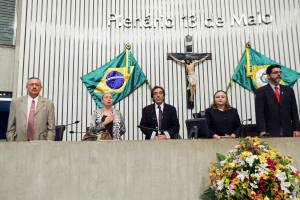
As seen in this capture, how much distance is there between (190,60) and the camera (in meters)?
5.93

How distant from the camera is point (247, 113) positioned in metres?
5.87

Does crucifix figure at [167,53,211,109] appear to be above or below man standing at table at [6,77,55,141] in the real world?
above

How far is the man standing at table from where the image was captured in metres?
3.20

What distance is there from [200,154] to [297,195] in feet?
2.13

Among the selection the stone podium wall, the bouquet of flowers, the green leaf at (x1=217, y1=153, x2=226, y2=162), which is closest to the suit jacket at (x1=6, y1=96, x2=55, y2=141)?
the stone podium wall

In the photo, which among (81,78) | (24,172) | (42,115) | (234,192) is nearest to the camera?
(234,192)

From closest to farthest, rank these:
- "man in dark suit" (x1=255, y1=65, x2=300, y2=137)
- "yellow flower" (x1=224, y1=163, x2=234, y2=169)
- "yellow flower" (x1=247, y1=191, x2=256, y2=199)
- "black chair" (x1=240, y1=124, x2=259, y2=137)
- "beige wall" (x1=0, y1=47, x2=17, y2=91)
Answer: "yellow flower" (x1=247, y1=191, x2=256, y2=199) → "yellow flower" (x1=224, y1=163, x2=234, y2=169) → "man in dark suit" (x1=255, y1=65, x2=300, y2=137) → "black chair" (x1=240, y1=124, x2=259, y2=137) → "beige wall" (x1=0, y1=47, x2=17, y2=91)

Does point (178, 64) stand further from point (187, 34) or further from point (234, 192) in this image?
point (234, 192)

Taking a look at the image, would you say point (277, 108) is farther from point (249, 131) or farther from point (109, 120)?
point (109, 120)

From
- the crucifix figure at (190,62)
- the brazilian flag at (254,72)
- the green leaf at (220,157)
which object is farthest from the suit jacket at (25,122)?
the brazilian flag at (254,72)

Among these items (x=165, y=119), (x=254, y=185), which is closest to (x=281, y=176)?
(x=254, y=185)

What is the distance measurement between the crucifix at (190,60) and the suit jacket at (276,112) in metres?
2.66

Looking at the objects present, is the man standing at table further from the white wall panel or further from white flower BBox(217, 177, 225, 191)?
the white wall panel

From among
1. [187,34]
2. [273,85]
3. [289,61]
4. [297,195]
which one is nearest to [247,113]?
[289,61]
